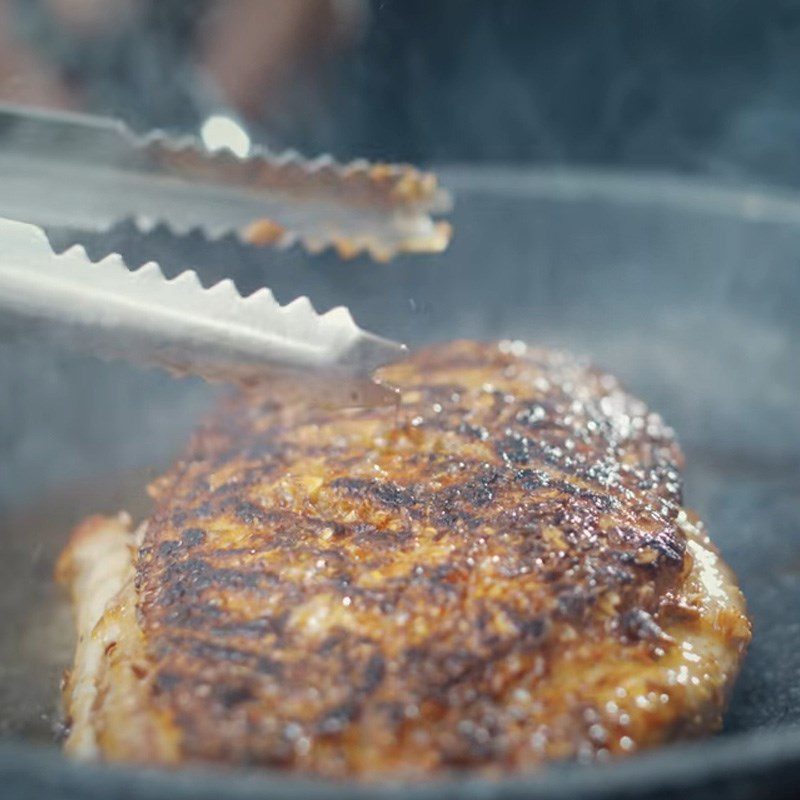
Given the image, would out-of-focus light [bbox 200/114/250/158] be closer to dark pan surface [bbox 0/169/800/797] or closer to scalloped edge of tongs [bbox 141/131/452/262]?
dark pan surface [bbox 0/169/800/797]

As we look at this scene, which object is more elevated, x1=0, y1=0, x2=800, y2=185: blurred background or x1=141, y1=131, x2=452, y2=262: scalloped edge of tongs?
x1=0, y1=0, x2=800, y2=185: blurred background

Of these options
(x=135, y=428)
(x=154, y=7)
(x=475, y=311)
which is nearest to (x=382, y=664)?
(x=135, y=428)

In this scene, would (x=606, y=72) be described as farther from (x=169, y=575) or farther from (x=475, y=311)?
(x=169, y=575)

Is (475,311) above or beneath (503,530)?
above

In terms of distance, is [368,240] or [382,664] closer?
[382,664]

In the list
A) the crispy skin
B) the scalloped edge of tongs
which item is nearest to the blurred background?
the scalloped edge of tongs

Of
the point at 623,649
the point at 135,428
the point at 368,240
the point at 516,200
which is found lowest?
the point at 623,649
